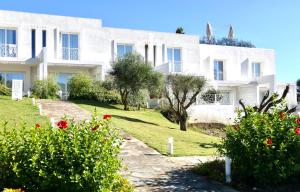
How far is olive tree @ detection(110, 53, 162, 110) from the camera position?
30922mm

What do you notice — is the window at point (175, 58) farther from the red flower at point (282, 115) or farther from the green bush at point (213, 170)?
the red flower at point (282, 115)

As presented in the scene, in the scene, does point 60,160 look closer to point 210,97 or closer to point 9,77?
point 210,97

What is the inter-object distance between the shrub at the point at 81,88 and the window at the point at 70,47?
139 inches

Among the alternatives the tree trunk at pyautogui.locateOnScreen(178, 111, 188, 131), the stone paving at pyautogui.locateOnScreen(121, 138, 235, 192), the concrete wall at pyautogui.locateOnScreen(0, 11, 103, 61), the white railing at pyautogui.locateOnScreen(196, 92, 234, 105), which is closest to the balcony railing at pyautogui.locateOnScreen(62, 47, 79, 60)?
the concrete wall at pyautogui.locateOnScreen(0, 11, 103, 61)

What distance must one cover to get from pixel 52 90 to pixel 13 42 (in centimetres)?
560

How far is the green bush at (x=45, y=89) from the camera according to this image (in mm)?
31766

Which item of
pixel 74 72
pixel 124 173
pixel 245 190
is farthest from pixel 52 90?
pixel 245 190

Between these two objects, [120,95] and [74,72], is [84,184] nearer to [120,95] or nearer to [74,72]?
[120,95]

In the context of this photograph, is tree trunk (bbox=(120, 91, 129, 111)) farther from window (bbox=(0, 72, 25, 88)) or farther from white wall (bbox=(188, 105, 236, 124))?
window (bbox=(0, 72, 25, 88))

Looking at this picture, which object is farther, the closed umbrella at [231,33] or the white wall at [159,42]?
the closed umbrella at [231,33]

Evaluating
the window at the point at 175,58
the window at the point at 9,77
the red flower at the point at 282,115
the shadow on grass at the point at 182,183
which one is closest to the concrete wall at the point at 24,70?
the window at the point at 9,77

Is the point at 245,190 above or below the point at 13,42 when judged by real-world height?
below

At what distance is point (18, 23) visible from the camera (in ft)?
114

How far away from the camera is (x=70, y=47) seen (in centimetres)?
3612
